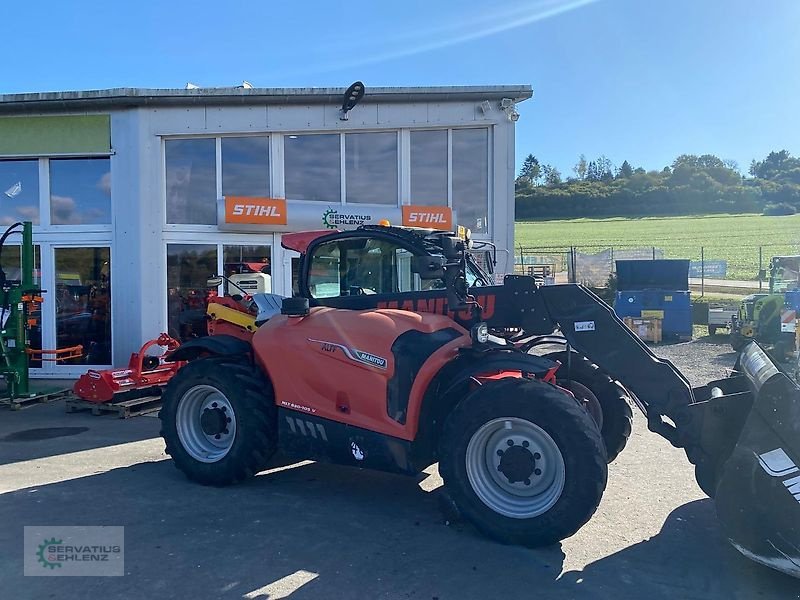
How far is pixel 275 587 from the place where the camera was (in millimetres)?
4031

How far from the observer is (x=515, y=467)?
463cm

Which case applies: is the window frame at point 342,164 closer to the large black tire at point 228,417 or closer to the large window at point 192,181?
the large window at point 192,181

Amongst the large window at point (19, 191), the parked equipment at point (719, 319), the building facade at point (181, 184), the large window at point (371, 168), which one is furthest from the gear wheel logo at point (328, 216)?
the parked equipment at point (719, 319)

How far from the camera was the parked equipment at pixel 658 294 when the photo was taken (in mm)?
18078

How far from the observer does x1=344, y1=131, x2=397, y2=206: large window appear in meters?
12.7

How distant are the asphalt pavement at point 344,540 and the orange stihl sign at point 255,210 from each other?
19.5 feet

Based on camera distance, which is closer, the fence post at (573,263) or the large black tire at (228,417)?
the large black tire at (228,417)

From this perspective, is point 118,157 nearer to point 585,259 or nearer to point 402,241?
point 402,241

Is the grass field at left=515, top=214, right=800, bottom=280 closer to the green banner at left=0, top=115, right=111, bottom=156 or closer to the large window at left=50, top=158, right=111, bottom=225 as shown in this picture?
the large window at left=50, top=158, right=111, bottom=225

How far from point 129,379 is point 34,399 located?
1.83m

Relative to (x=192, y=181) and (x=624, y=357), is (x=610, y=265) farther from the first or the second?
(x=624, y=357)

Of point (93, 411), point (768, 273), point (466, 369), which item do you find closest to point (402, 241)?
point (466, 369)

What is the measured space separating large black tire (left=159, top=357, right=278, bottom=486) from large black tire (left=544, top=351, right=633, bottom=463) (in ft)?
8.55

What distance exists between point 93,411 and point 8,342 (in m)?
2.03
